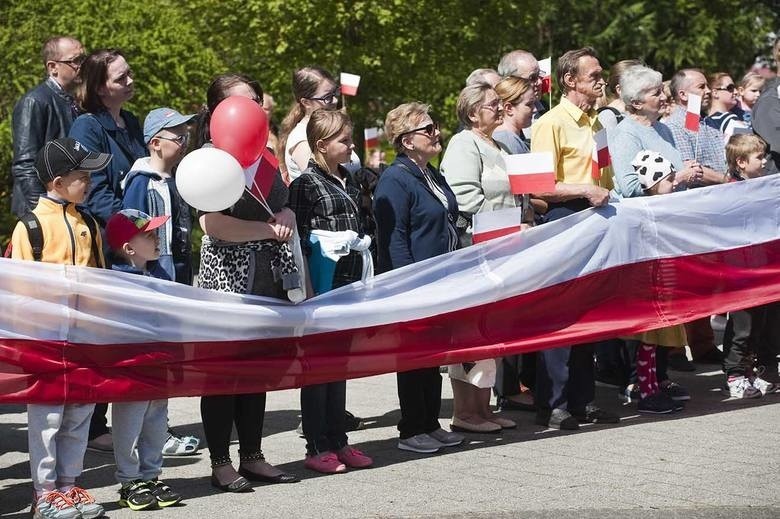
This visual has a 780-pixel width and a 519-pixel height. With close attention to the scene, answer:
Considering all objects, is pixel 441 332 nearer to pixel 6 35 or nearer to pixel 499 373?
pixel 499 373

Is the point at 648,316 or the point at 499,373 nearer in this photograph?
the point at 648,316

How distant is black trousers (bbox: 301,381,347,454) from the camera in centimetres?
780

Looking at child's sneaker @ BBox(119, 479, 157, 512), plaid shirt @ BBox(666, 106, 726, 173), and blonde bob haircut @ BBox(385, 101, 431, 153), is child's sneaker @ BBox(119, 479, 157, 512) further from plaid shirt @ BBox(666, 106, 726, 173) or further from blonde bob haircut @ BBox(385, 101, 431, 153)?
plaid shirt @ BBox(666, 106, 726, 173)

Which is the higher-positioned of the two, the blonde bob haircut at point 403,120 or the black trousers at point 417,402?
the blonde bob haircut at point 403,120

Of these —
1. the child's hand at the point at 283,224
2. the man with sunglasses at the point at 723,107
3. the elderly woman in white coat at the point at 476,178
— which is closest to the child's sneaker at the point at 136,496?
the child's hand at the point at 283,224

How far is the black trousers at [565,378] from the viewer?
8.88 meters

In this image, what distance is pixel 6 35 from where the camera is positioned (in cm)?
1881

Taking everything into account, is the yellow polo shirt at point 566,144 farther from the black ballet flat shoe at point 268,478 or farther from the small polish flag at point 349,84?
the small polish flag at point 349,84

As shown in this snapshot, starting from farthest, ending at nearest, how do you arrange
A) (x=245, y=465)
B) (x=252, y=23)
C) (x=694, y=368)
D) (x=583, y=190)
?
(x=252, y=23)
(x=694, y=368)
(x=583, y=190)
(x=245, y=465)

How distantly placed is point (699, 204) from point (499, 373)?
1.75 m

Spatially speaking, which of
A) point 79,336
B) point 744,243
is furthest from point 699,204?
point 79,336

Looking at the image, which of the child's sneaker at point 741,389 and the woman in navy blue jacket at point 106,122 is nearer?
the woman in navy blue jacket at point 106,122

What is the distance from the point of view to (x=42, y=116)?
8562 millimetres

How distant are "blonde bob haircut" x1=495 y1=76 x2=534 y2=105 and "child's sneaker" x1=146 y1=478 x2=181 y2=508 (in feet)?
12.4
